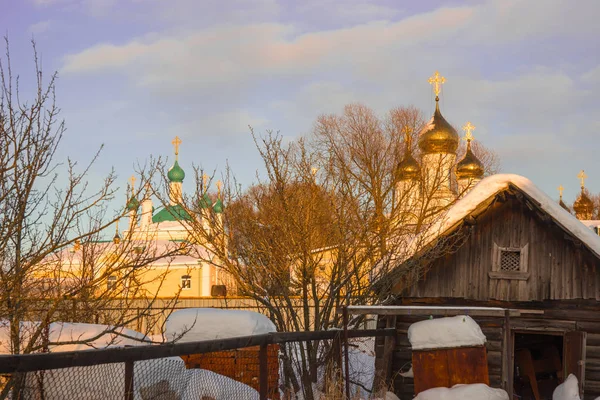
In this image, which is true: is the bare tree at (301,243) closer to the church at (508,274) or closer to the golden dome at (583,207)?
the church at (508,274)

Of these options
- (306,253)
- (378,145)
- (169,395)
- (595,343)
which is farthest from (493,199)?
(378,145)

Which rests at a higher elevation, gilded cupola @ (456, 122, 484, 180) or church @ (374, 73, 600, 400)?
gilded cupola @ (456, 122, 484, 180)

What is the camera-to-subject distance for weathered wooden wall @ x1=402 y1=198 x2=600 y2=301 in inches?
484

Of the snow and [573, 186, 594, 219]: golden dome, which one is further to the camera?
[573, 186, 594, 219]: golden dome

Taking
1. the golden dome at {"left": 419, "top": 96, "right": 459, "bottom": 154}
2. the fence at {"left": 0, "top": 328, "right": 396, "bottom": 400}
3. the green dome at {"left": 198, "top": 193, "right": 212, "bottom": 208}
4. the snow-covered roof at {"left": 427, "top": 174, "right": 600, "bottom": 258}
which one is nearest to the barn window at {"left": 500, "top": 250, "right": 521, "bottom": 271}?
the snow-covered roof at {"left": 427, "top": 174, "right": 600, "bottom": 258}

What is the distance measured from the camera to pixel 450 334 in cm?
916

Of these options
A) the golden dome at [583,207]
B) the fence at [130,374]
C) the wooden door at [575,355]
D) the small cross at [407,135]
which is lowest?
the wooden door at [575,355]

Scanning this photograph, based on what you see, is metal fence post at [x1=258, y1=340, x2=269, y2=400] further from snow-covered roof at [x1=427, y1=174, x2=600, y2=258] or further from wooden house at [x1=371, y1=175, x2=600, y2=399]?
snow-covered roof at [x1=427, y1=174, x2=600, y2=258]

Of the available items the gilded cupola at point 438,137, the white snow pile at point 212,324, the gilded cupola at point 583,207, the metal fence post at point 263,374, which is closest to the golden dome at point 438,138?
the gilded cupola at point 438,137

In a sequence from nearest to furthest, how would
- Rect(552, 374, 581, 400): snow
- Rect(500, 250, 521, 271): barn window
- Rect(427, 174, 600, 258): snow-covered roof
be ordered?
Rect(552, 374, 581, 400): snow → Rect(427, 174, 600, 258): snow-covered roof → Rect(500, 250, 521, 271): barn window

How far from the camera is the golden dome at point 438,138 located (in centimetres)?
3662

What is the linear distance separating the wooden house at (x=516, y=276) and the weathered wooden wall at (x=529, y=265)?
16mm

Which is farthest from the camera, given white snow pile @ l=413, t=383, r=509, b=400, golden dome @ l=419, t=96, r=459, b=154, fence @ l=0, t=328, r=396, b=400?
golden dome @ l=419, t=96, r=459, b=154

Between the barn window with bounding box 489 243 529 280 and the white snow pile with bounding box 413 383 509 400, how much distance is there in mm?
4222
